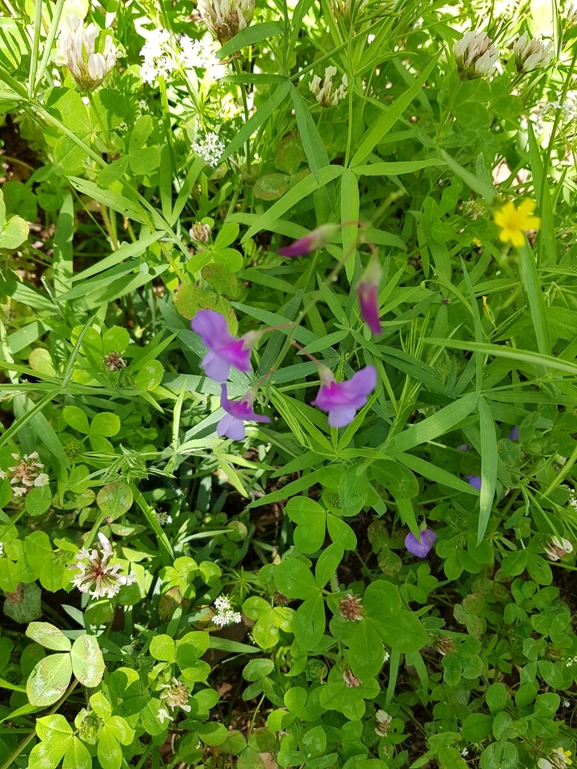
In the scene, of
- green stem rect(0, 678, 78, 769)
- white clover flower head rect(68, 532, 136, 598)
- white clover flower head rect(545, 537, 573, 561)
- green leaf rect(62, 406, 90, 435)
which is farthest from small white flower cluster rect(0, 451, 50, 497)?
white clover flower head rect(545, 537, 573, 561)

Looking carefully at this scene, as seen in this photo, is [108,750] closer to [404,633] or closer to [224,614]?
[224,614]

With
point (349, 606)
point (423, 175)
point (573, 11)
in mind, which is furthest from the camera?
point (423, 175)

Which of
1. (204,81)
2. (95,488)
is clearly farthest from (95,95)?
(95,488)

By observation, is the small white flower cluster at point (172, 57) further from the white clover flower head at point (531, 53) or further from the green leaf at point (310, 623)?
the green leaf at point (310, 623)

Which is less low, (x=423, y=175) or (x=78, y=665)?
(x=423, y=175)

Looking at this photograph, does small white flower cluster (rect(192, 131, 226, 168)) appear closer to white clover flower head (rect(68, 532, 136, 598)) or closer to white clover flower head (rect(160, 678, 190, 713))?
white clover flower head (rect(68, 532, 136, 598))

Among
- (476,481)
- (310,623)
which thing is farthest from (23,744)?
(476,481)

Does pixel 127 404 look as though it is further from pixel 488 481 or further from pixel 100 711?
pixel 488 481

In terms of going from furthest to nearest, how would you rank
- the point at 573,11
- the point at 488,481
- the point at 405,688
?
the point at 405,688, the point at 573,11, the point at 488,481
